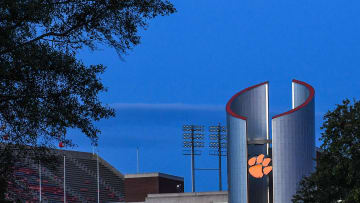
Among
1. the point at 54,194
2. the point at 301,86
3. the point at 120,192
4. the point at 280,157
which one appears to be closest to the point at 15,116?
the point at 280,157

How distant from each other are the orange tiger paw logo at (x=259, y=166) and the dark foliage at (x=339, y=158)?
11588mm

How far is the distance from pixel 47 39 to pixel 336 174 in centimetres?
1187

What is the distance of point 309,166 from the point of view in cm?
3709

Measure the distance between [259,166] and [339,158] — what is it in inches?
517

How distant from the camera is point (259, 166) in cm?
3738

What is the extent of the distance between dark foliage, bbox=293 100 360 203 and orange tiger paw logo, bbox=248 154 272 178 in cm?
1159

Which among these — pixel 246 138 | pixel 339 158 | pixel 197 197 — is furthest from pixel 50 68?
pixel 197 197

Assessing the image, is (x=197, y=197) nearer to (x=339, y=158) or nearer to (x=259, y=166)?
(x=259, y=166)

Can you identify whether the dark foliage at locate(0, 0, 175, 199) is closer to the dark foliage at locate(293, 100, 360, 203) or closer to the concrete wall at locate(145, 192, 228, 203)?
the dark foliage at locate(293, 100, 360, 203)

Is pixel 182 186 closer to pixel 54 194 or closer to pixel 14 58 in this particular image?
pixel 54 194

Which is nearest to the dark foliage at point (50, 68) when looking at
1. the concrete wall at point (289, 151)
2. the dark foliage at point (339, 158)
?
the dark foliage at point (339, 158)

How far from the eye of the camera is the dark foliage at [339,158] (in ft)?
77.9

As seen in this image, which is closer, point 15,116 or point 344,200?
point 15,116

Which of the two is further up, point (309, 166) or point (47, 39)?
point (47, 39)
